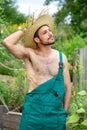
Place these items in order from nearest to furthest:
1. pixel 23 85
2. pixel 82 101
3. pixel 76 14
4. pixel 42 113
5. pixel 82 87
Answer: pixel 42 113, pixel 82 101, pixel 82 87, pixel 23 85, pixel 76 14

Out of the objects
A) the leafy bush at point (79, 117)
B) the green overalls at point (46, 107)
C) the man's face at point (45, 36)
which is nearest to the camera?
the green overalls at point (46, 107)

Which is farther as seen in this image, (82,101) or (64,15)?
(64,15)

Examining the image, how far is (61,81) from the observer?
5.54 meters

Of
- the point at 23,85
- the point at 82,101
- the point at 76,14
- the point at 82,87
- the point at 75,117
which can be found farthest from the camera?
the point at 76,14

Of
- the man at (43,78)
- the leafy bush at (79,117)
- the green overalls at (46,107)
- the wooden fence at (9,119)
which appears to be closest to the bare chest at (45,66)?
the man at (43,78)

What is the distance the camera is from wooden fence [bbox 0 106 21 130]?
811 centimetres

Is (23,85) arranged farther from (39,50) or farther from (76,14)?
(76,14)

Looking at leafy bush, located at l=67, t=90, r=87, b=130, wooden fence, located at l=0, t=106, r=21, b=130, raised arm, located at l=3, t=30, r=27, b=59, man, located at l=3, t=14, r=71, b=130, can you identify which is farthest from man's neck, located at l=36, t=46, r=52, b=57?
wooden fence, located at l=0, t=106, r=21, b=130

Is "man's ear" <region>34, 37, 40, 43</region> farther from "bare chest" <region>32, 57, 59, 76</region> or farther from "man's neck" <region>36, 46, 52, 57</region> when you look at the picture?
"bare chest" <region>32, 57, 59, 76</region>

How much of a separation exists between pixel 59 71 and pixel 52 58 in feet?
0.54

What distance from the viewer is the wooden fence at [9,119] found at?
8.11m

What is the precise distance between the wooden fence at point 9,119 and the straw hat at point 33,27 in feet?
8.32

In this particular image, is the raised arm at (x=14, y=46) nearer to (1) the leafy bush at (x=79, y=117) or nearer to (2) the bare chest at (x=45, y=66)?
(2) the bare chest at (x=45, y=66)

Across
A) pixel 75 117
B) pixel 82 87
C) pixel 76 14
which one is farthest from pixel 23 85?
pixel 76 14
